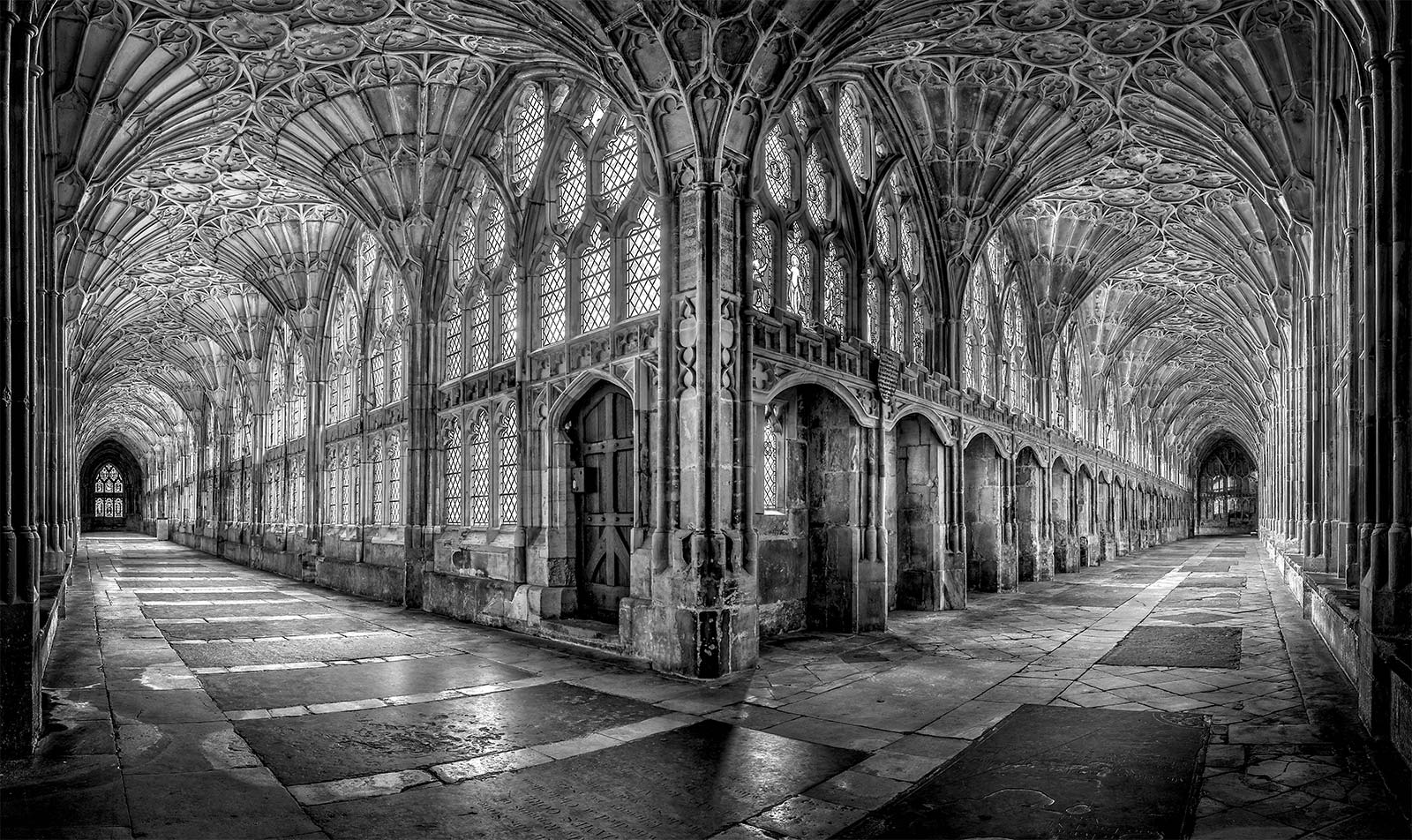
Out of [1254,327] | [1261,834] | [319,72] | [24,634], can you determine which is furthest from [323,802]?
[1254,327]

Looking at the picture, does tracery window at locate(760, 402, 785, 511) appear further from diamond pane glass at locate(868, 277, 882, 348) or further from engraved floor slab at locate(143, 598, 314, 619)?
engraved floor slab at locate(143, 598, 314, 619)

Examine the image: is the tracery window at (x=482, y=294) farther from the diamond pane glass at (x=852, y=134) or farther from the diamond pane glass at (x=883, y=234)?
the diamond pane glass at (x=883, y=234)

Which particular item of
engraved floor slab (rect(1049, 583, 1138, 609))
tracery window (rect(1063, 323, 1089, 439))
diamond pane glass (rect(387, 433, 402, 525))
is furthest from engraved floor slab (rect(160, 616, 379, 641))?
tracery window (rect(1063, 323, 1089, 439))

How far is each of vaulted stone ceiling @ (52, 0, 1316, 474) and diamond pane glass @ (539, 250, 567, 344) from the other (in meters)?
3.17

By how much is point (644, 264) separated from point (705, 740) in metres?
7.41

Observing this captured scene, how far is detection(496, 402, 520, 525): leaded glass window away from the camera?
1544 cm

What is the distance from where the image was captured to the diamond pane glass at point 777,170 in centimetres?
1427

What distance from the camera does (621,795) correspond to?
6227 millimetres

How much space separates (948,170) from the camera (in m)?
18.1

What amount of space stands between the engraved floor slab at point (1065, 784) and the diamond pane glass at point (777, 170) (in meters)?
8.98

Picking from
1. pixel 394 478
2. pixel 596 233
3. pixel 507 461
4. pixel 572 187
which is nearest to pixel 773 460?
pixel 596 233

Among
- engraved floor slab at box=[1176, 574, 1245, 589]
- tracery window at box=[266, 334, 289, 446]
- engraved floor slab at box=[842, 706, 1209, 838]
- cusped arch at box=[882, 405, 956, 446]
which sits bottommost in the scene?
engraved floor slab at box=[1176, 574, 1245, 589]

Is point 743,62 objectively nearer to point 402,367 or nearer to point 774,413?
point 774,413

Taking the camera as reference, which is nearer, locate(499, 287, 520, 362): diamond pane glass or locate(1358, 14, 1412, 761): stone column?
locate(1358, 14, 1412, 761): stone column
